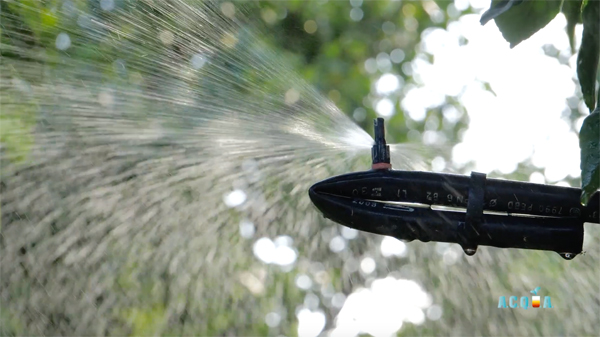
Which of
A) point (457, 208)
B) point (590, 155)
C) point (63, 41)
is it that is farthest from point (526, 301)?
point (63, 41)

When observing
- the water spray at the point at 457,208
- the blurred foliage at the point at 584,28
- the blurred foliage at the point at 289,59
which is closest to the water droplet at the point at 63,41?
the blurred foliage at the point at 289,59

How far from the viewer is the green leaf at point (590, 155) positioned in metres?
1.06

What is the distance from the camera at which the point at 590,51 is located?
116 centimetres

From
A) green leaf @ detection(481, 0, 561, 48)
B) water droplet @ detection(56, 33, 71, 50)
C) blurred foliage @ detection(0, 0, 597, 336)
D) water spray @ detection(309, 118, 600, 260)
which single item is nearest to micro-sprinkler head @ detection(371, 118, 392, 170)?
water spray @ detection(309, 118, 600, 260)

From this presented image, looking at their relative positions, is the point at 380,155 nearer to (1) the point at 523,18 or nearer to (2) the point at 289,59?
(1) the point at 523,18

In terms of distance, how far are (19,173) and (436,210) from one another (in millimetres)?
2148

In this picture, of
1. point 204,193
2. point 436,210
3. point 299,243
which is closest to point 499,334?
point 299,243

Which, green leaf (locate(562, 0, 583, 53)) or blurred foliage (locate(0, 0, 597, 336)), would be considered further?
blurred foliage (locate(0, 0, 597, 336))

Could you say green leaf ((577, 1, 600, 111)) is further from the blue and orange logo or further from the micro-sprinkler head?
the blue and orange logo

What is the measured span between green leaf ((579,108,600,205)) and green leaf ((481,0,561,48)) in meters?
0.19

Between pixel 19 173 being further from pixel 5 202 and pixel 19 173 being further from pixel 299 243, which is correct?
pixel 299 243

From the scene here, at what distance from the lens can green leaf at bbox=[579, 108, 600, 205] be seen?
1.06 metres

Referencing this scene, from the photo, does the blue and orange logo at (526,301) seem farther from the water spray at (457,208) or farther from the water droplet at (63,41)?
the water droplet at (63,41)

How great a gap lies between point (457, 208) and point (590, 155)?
1.03ft
